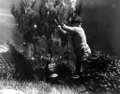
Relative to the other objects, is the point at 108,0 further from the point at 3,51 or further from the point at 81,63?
the point at 3,51

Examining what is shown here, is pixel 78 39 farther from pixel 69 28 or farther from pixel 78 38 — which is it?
pixel 69 28

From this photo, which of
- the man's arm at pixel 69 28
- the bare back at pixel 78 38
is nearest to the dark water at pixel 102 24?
the bare back at pixel 78 38

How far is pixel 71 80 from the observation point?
4062 millimetres

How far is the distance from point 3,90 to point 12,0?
1.89 m

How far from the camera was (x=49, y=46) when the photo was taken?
3992 millimetres

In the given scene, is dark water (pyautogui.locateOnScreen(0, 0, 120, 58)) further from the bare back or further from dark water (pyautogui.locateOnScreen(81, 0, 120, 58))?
the bare back

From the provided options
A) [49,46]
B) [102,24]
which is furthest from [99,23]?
[49,46]

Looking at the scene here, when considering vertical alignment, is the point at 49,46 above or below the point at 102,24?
below

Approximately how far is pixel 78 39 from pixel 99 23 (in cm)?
64

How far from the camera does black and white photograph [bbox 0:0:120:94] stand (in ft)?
12.8

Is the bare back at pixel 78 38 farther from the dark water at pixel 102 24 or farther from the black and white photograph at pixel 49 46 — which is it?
the dark water at pixel 102 24

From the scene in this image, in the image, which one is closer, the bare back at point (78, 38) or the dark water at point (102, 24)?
the bare back at point (78, 38)

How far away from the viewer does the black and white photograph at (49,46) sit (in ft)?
12.8

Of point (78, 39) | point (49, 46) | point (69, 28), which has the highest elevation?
point (69, 28)
